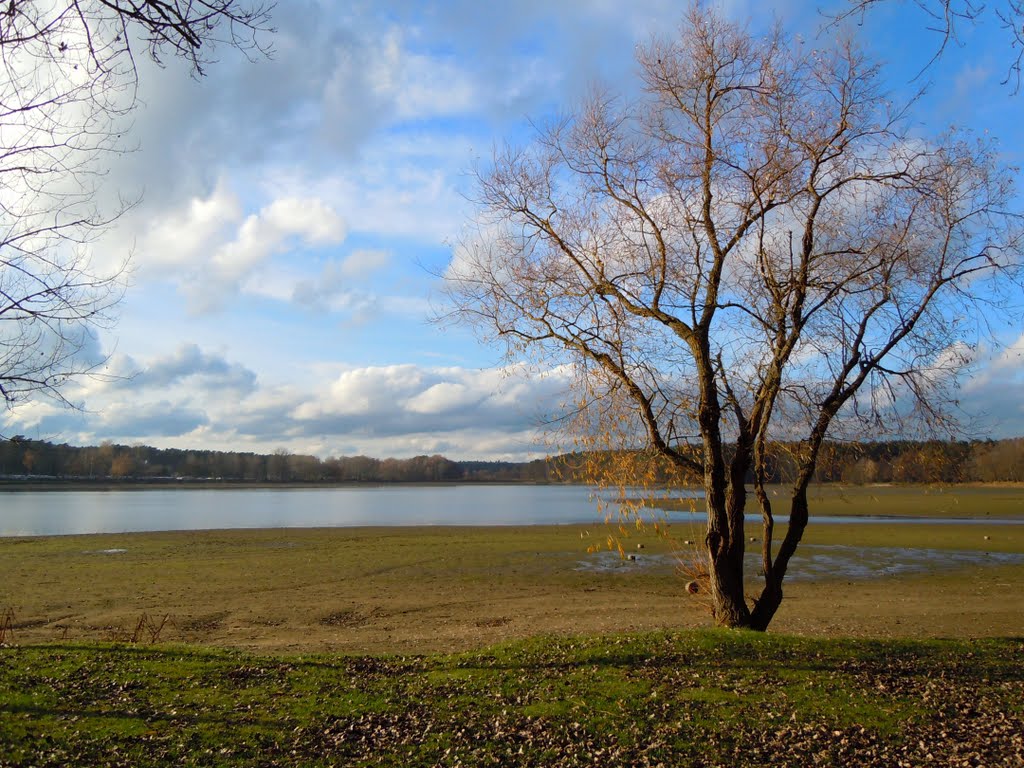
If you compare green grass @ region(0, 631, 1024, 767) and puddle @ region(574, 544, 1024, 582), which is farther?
puddle @ region(574, 544, 1024, 582)

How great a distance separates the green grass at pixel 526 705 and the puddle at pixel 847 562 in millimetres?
17681

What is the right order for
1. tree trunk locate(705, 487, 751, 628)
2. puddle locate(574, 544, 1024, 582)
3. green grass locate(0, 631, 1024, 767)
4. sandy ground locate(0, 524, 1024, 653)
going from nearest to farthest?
green grass locate(0, 631, 1024, 767)
tree trunk locate(705, 487, 751, 628)
sandy ground locate(0, 524, 1024, 653)
puddle locate(574, 544, 1024, 582)

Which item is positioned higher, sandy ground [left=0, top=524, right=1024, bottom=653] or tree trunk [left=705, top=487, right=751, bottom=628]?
tree trunk [left=705, top=487, right=751, bottom=628]

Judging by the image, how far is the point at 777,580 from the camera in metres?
11.7

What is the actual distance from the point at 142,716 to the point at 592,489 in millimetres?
6592

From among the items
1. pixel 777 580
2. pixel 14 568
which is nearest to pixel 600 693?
pixel 777 580

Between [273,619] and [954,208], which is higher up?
[954,208]

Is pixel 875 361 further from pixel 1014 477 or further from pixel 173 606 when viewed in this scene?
pixel 1014 477

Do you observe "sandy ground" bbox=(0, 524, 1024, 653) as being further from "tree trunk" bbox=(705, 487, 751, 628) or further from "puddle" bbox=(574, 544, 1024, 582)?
"tree trunk" bbox=(705, 487, 751, 628)

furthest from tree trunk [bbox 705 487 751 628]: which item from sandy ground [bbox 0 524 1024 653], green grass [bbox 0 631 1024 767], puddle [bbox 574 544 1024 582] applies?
puddle [bbox 574 544 1024 582]

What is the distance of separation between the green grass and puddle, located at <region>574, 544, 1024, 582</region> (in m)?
17.7

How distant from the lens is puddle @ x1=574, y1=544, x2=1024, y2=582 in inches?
1051

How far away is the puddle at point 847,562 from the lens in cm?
Answer: 2670

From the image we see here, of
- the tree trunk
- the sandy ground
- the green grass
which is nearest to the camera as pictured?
the green grass
